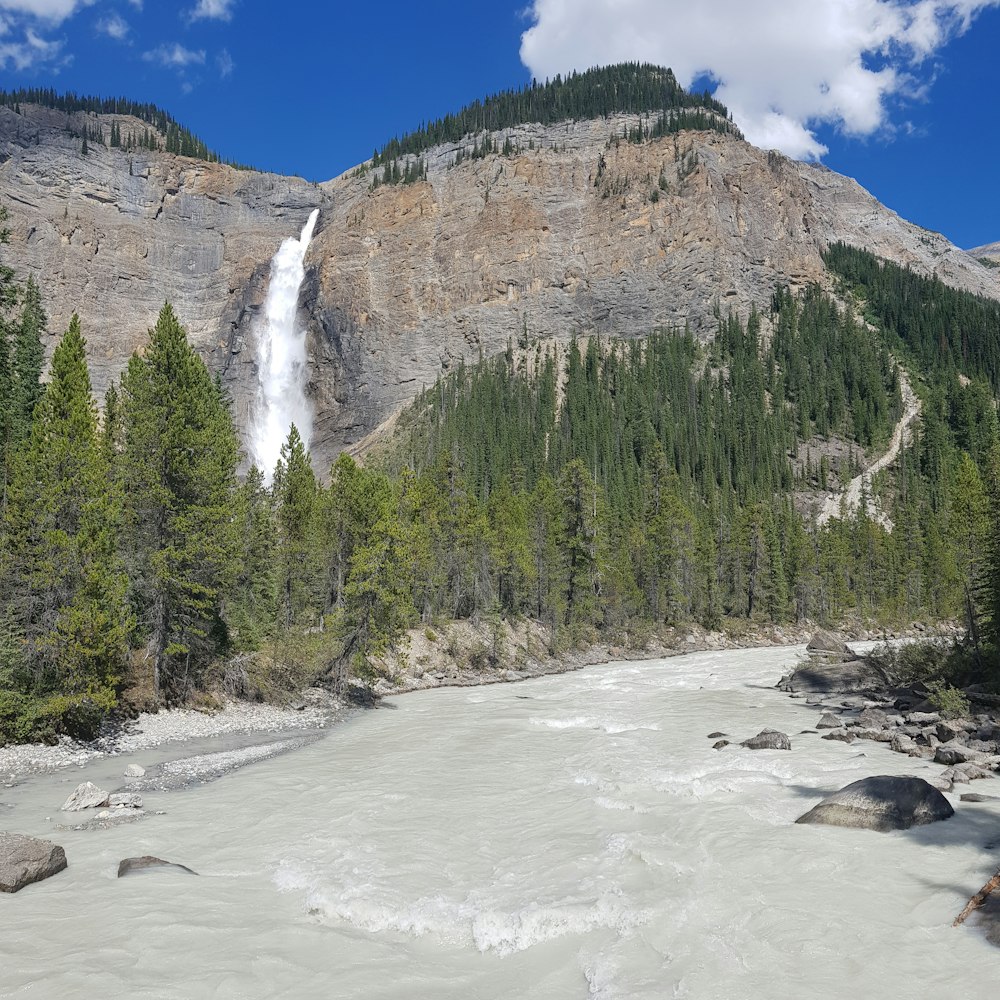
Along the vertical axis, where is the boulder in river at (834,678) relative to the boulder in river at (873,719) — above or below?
below

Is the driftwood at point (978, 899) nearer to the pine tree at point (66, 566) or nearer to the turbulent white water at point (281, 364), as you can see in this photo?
the pine tree at point (66, 566)

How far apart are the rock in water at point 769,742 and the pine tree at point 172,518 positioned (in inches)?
681

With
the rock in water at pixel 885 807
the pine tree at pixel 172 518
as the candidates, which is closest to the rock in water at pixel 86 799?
the pine tree at pixel 172 518

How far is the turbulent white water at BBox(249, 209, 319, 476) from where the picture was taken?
437 ft

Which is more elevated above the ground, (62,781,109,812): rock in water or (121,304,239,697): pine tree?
(121,304,239,697): pine tree

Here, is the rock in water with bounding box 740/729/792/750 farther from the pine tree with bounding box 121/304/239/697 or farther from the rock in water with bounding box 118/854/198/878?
the pine tree with bounding box 121/304/239/697

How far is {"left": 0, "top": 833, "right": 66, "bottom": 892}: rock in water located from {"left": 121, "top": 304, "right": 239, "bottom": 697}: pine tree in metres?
13.9

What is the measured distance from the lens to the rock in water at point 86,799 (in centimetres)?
1221

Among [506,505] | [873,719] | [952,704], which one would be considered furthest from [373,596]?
[506,505]

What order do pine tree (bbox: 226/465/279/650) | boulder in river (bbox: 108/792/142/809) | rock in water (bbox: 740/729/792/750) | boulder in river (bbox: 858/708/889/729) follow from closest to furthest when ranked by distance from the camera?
1. boulder in river (bbox: 108/792/142/809)
2. rock in water (bbox: 740/729/792/750)
3. boulder in river (bbox: 858/708/889/729)
4. pine tree (bbox: 226/465/279/650)

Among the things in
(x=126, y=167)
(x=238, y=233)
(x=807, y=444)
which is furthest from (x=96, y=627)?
(x=126, y=167)

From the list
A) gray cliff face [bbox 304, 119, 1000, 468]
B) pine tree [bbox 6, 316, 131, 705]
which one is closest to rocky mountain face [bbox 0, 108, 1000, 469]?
gray cliff face [bbox 304, 119, 1000, 468]

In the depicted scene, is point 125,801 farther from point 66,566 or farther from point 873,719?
point 873,719

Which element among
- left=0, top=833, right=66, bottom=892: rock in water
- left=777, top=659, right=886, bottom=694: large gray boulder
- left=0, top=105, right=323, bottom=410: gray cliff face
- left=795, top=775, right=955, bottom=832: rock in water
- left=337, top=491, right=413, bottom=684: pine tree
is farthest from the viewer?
left=0, top=105, right=323, bottom=410: gray cliff face
